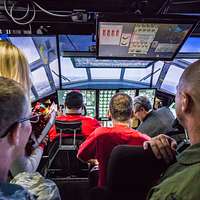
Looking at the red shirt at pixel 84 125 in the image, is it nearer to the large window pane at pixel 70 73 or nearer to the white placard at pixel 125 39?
the white placard at pixel 125 39

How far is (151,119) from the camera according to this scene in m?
4.07

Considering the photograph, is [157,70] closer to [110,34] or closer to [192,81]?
[110,34]

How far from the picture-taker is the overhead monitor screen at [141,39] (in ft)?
9.89

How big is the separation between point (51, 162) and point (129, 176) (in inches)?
74.0

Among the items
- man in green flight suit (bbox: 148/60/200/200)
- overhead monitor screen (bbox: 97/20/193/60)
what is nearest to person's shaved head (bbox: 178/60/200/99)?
man in green flight suit (bbox: 148/60/200/200)

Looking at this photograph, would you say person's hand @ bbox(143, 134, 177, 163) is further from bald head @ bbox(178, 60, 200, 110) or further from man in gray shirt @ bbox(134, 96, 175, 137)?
man in gray shirt @ bbox(134, 96, 175, 137)

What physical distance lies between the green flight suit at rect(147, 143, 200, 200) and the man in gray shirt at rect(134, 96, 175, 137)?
2591 millimetres

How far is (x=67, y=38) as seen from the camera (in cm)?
441

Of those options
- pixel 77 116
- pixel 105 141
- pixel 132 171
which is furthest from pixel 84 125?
pixel 132 171

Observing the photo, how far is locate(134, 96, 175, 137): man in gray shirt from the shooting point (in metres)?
3.93

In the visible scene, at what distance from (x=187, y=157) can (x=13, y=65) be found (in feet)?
2.96

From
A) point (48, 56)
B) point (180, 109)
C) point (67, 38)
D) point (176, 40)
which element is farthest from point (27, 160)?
point (48, 56)

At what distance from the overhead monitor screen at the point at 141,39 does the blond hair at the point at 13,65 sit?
1.34 metres

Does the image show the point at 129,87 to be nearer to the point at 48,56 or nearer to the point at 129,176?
the point at 48,56
